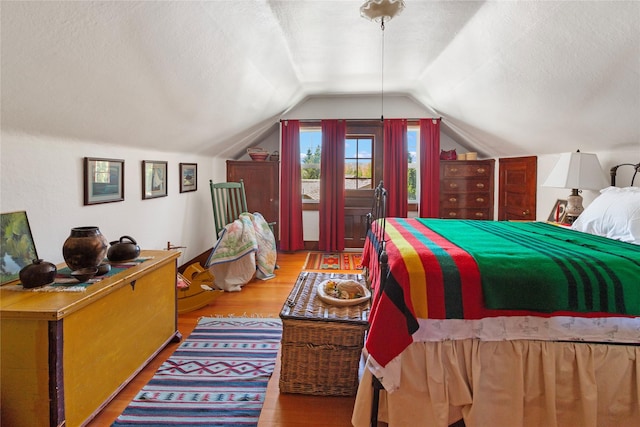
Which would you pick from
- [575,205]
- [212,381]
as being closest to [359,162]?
[575,205]

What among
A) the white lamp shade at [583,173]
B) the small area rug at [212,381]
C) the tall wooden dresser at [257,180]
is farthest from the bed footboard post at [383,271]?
the tall wooden dresser at [257,180]

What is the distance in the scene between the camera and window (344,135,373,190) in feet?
18.1

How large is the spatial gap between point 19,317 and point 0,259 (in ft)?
1.65

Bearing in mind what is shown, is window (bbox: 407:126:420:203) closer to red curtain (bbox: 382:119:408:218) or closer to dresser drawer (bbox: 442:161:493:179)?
red curtain (bbox: 382:119:408:218)

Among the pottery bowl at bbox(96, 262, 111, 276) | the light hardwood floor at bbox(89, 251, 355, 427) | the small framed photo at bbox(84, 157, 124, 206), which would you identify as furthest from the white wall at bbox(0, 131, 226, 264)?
the light hardwood floor at bbox(89, 251, 355, 427)

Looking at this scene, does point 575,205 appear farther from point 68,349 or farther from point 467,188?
point 68,349

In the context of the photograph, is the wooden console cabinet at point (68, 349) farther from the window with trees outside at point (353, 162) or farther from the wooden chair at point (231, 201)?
the window with trees outside at point (353, 162)

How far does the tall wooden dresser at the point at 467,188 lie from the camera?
526 cm

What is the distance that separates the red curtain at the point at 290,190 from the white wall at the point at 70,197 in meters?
1.63

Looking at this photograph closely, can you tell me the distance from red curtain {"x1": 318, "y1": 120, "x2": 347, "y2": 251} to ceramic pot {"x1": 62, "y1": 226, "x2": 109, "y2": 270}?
3.73m

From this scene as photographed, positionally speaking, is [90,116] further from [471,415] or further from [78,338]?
[471,415]

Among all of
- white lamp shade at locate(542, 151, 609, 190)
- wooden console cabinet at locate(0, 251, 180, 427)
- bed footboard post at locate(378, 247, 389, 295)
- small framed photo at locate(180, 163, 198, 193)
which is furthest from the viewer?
small framed photo at locate(180, 163, 198, 193)

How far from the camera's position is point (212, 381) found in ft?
6.86

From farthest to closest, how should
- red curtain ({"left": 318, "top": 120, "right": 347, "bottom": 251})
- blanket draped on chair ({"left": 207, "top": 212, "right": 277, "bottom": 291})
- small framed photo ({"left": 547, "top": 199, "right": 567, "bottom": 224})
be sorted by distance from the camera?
red curtain ({"left": 318, "top": 120, "right": 347, "bottom": 251}) < blanket draped on chair ({"left": 207, "top": 212, "right": 277, "bottom": 291}) < small framed photo ({"left": 547, "top": 199, "right": 567, "bottom": 224})
